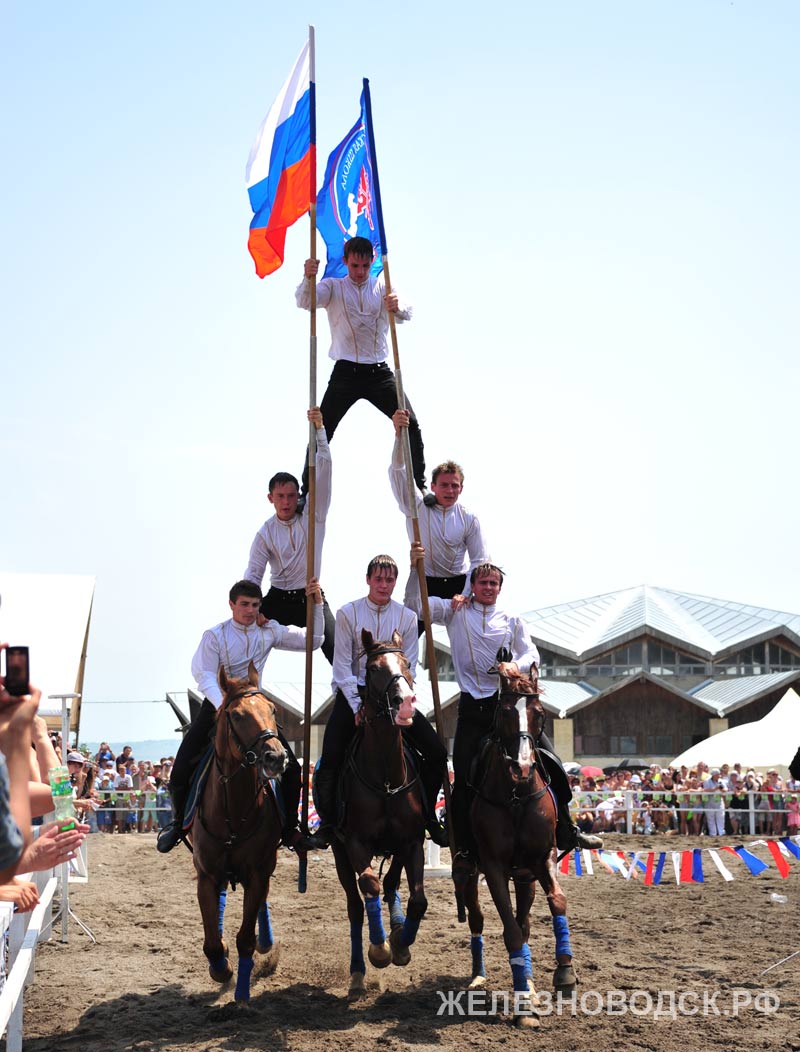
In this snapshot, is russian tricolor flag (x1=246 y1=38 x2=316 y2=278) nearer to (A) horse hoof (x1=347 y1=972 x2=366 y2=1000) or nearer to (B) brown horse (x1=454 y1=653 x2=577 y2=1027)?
(B) brown horse (x1=454 y1=653 x2=577 y2=1027)

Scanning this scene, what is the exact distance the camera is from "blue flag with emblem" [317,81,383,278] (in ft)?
37.9

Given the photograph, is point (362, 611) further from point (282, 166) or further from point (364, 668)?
point (282, 166)

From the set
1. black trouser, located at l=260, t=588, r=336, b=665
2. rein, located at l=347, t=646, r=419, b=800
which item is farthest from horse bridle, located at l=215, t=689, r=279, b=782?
black trouser, located at l=260, t=588, r=336, b=665

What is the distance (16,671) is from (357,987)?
20.7 ft

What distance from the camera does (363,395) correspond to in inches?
438

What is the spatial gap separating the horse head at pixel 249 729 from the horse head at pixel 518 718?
1.57m

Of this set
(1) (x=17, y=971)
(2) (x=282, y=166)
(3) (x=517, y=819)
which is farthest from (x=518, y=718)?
(2) (x=282, y=166)

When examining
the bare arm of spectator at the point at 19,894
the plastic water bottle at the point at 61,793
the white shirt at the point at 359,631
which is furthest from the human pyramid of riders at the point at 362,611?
the bare arm of spectator at the point at 19,894

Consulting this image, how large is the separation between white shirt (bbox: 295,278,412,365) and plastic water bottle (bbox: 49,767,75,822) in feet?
20.7

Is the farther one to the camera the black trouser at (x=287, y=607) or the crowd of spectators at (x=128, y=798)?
the crowd of spectators at (x=128, y=798)

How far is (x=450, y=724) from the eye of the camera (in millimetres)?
43562

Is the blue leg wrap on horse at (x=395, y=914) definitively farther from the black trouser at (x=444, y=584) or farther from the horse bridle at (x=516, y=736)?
the black trouser at (x=444, y=584)

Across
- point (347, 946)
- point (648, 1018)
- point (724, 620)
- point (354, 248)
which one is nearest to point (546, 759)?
point (648, 1018)

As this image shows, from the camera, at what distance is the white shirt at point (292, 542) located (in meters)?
10.6
